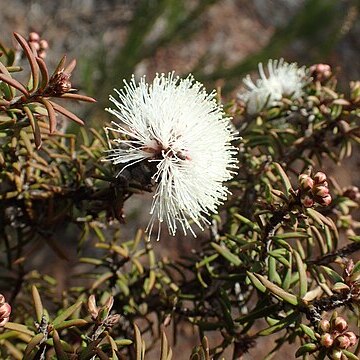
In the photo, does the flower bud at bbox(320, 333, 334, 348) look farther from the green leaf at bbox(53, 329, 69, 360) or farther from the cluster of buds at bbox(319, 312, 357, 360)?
the green leaf at bbox(53, 329, 69, 360)

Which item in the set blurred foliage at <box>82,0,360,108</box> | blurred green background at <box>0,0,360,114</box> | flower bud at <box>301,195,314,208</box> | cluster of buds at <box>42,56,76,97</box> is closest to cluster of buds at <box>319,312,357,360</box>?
flower bud at <box>301,195,314,208</box>

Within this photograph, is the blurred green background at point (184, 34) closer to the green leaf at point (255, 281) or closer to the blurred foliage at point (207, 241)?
the blurred foliage at point (207, 241)

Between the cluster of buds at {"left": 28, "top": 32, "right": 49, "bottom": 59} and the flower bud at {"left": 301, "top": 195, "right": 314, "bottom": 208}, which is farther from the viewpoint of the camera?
the cluster of buds at {"left": 28, "top": 32, "right": 49, "bottom": 59}

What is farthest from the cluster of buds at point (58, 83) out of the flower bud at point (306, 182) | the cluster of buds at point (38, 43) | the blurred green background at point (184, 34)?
the blurred green background at point (184, 34)

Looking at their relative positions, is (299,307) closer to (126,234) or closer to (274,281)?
(274,281)

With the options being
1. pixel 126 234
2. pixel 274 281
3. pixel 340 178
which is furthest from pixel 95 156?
pixel 340 178

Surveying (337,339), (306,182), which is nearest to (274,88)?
(306,182)

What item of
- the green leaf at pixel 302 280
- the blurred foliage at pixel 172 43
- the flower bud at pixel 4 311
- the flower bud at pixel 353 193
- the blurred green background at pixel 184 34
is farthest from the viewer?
the blurred green background at pixel 184 34

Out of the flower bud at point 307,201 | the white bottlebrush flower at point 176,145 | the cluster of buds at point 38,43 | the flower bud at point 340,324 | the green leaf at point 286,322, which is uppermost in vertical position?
the cluster of buds at point 38,43
